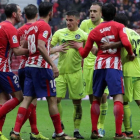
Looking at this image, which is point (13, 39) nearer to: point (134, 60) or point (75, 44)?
point (75, 44)

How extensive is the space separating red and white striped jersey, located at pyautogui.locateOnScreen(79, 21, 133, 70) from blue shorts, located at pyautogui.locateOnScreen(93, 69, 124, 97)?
0.26 feet

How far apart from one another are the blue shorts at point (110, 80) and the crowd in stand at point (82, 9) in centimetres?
1163

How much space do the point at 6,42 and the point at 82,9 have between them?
39.8 ft

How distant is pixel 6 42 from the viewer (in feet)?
22.6

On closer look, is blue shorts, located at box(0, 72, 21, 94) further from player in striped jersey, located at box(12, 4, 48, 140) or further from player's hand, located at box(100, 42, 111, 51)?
player's hand, located at box(100, 42, 111, 51)

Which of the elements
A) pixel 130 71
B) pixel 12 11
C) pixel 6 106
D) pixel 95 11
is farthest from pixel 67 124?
pixel 12 11

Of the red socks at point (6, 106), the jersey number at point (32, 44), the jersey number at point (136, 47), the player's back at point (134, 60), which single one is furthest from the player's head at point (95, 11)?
the red socks at point (6, 106)

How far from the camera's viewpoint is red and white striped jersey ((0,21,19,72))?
22.3 feet

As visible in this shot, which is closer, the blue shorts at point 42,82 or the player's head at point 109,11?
the blue shorts at point 42,82

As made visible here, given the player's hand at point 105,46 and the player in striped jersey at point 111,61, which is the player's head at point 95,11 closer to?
the player in striped jersey at point 111,61

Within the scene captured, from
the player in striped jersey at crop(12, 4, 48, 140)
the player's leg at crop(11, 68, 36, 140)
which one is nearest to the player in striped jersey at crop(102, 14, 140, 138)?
the player in striped jersey at crop(12, 4, 48, 140)

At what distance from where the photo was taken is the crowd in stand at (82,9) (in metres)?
18.7

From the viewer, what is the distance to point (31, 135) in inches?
292

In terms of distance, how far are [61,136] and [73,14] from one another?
2289mm
